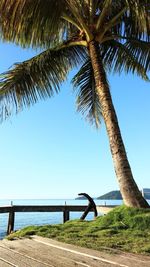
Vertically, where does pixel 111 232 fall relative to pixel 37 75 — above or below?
below

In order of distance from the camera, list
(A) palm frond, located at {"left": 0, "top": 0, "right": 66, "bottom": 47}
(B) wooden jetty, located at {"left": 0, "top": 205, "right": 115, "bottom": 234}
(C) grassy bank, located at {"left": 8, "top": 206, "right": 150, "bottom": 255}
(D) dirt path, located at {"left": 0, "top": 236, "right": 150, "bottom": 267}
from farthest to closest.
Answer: (B) wooden jetty, located at {"left": 0, "top": 205, "right": 115, "bottom": 234}
(A) palm frond, located at {"left": 0, "top": 0, "right": 66, "bottom": 47}
(C) grassy bank, located at {"left": 8, "top": 206, "right": 150, "bottom": 255}
(D) dirt path, located at {"left": 0, "top": 236, "right": 150, "bottom": 267}

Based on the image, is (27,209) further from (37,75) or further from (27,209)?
(37,75)

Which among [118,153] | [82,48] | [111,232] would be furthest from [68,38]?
[111,232]

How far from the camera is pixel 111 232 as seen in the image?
21.5 ft

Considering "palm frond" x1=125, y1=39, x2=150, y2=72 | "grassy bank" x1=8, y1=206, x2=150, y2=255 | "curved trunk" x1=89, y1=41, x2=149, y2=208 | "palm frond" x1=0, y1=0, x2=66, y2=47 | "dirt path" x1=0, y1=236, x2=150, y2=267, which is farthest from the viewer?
"palm frond" x1=125, y1=39, x2=150, y2=72

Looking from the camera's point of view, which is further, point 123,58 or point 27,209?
point 27,209

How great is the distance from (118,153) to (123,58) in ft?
15.4

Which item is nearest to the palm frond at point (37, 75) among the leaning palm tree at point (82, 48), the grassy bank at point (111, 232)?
the leaning palm tree at point (82, 48)

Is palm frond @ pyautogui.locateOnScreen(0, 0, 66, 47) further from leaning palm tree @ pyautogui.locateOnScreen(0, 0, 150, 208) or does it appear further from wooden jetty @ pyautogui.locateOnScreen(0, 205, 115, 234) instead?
wooden jetty @ pyautogui.locateOnScreen(0, 205, 115, 234)

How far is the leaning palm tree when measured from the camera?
8.37m

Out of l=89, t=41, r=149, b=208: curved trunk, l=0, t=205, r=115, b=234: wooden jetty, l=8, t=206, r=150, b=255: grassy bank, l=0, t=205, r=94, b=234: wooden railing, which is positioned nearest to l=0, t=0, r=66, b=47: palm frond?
l=89, t=41, r=149, b=208: curved trunk

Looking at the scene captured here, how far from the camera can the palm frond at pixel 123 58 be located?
11477mm

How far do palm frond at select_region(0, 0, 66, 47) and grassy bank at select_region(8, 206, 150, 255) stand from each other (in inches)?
193

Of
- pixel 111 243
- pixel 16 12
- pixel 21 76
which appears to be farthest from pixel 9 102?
pixel 111 243
